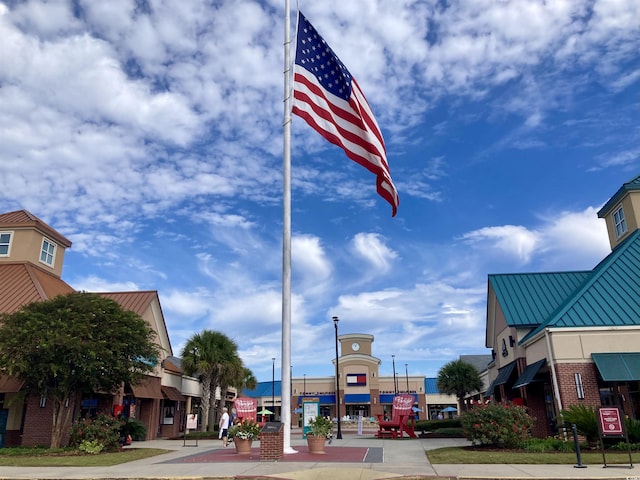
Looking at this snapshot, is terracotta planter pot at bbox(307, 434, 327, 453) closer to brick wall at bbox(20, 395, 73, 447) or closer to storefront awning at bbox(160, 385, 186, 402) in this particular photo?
brick wall at bbox(20, 395, 73, 447)

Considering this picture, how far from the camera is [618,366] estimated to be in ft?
70.3

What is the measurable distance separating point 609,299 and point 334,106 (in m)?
16.1

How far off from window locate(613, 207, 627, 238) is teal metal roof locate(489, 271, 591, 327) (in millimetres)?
3004

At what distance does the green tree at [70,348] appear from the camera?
2077 cm

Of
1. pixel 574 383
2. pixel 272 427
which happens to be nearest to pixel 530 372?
pixel 574 383

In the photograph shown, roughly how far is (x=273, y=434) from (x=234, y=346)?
24580 millimetres

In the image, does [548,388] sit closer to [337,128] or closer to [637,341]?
[637,341]

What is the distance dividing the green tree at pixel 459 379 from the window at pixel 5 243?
3985cm

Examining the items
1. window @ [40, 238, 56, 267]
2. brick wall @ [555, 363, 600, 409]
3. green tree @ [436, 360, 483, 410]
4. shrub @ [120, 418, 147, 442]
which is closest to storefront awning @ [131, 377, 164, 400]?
shrub @ [120, 418, 147, 442]

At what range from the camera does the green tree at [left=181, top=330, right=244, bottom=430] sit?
38250 millimetres

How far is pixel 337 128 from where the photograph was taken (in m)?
16.5

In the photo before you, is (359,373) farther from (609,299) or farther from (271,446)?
(271,446)

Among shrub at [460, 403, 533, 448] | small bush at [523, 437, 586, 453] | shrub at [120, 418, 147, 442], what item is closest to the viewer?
small bush at [523, 437, 586, 453]

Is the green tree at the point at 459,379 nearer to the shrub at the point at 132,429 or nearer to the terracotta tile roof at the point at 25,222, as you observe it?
the shrub at the point at 132,429
